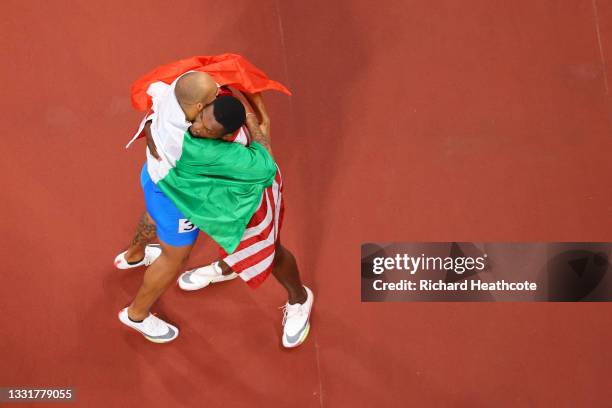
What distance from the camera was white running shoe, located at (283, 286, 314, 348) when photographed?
11.3 feet

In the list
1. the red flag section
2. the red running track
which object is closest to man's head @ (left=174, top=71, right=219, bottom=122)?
the red flag section

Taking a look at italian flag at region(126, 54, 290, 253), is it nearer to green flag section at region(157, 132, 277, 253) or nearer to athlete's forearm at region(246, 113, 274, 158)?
green flag section at region(157, 132, 277, 253)

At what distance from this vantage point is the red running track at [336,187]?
3.46 metres

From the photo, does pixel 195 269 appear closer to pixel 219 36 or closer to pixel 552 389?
pixel 219 36

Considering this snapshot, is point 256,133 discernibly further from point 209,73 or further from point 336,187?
point 336,187

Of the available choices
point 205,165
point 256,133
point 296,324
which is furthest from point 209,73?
point 296,324

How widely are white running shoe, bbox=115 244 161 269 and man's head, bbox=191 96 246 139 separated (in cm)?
131

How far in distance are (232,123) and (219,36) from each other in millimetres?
1841

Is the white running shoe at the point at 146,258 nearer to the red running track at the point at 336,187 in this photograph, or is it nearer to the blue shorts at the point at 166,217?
the red running track at the point at 336,187

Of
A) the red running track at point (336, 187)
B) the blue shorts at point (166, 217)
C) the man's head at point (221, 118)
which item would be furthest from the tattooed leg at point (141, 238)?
the man's head at point (221, 118)

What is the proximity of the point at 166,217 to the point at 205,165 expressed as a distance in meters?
0.40

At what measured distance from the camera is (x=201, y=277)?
3.56m

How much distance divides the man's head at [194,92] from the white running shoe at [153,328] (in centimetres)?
133

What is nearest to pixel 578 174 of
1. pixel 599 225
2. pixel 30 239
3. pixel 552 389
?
pixel 599 225
